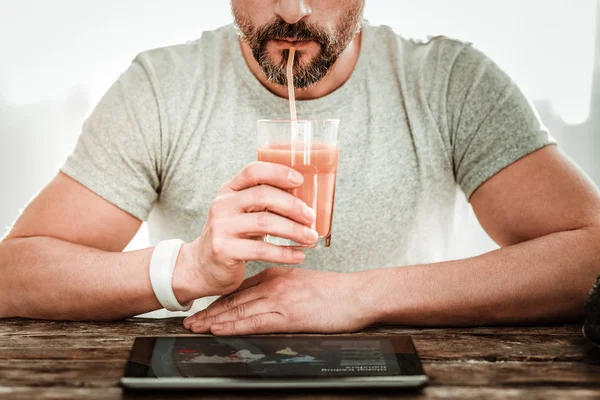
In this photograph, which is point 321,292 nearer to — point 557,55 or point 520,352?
point 520,352

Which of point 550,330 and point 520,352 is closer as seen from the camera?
point 520,352

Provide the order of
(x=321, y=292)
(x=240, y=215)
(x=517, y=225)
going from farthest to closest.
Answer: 1. (x=517, y=225)
2. (x=321, y=292)
3. (x=240, y=215)

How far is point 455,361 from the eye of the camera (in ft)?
3.34

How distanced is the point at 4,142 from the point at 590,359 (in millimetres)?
2494

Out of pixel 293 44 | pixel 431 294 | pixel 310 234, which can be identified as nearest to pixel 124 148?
pixel 293 44

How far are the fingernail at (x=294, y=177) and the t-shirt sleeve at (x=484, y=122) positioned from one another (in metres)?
0.70

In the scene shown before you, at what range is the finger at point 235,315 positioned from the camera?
3.99ft

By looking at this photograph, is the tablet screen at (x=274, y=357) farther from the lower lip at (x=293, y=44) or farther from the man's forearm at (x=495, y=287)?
the lower lip at (x=293, y=44)

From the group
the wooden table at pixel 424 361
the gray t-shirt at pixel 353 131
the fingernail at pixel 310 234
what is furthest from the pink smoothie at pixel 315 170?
the gray t-shirt at pixel 353 131

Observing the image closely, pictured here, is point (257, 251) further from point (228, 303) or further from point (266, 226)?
point (228, 303)

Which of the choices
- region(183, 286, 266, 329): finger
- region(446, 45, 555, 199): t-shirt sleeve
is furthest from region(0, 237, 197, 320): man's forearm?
region(446, 45, 555, 199): t-shirt sleeve

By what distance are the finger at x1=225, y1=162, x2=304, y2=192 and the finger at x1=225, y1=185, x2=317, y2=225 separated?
1 cm

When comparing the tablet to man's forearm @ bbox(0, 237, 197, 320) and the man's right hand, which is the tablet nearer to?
the man's right hand

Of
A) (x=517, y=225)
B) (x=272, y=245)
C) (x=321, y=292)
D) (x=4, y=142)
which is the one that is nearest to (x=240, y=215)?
(x=272, y=245)
